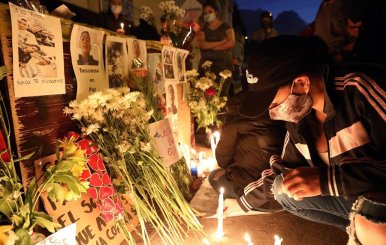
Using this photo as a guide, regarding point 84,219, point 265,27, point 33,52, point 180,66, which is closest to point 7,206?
point 84,219

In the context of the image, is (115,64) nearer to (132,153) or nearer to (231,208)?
(132,153)

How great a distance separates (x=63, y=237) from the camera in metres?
1.90

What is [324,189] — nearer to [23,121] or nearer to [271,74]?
[271,74]

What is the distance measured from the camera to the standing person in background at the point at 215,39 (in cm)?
636

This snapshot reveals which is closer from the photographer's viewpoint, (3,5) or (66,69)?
(3,5)

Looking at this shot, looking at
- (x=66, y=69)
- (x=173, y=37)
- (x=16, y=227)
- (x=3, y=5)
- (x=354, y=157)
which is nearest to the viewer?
(x=16, y=227)

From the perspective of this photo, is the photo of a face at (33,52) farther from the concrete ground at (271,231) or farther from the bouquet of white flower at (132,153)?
the concrete ground at (271,231)

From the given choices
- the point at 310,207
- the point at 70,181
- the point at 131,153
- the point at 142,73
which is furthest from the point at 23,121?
the point at 310,207

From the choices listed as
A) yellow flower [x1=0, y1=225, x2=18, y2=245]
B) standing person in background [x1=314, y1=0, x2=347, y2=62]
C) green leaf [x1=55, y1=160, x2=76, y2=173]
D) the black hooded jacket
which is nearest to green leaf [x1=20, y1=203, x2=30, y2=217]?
yellow flower [x1=0, y1=225, x2=18, y2=245]

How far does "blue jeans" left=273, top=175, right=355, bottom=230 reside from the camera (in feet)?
7.67

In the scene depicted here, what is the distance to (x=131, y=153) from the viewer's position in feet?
8.40

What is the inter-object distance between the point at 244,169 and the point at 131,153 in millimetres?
1273

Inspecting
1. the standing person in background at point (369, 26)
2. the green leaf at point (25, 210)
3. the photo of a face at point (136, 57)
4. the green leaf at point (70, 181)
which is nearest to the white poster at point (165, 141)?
the photo of a face at point (136, 57)

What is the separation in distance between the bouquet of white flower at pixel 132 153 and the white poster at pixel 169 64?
1.12 metres
